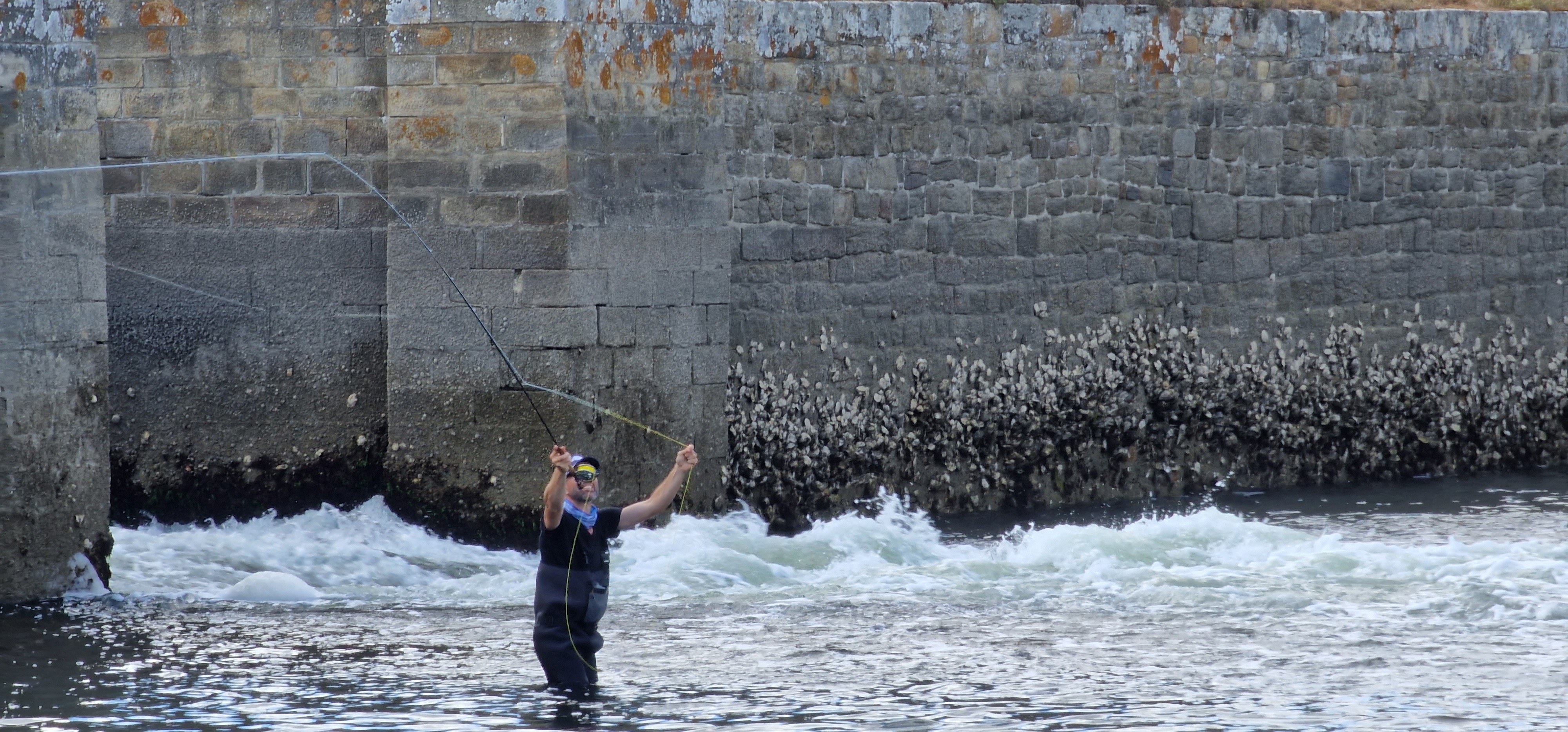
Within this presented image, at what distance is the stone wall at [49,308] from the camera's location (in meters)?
9.38

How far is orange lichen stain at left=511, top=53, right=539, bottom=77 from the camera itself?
34.8 feet

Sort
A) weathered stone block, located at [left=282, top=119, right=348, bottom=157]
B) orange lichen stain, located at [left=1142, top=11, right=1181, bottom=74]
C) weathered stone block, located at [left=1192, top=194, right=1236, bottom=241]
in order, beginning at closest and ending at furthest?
1. weathered stone block, located at [left=282, top=119, right=348, bottom=157]
2. orange lichen stain, located at [left=1142, top=11, right=1181, bottom=74]
3. weathered stone block, located at [left=1192, top=194, right=1236, bottom=241]

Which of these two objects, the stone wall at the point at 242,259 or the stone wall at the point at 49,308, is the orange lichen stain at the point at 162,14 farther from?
the stone wall at the point at 49,308

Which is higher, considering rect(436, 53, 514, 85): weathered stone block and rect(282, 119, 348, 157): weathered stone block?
rect(436, 53, 514, 85): weathered stone block

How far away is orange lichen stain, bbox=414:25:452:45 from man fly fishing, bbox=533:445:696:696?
139 inches

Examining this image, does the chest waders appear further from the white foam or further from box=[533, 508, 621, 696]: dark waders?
the white foam

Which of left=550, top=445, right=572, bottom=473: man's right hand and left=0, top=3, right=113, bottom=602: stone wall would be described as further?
left=0, top=3, right=113, bottom=602: stone wall

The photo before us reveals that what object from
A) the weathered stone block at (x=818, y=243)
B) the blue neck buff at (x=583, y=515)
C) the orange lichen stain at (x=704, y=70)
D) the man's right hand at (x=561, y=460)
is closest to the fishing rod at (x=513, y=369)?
the weathered stone block at (x=818, y=243)

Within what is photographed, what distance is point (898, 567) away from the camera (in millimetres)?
10805

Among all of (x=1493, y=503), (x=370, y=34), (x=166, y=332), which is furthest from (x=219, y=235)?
(x=1493, y=503)

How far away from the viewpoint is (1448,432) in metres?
14.7

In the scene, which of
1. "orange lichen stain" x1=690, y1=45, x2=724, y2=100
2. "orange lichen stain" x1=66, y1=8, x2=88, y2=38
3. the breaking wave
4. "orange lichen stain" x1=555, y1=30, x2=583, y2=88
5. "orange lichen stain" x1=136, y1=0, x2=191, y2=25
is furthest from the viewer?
"orange lichen stain" x1=136, y1=0, x2=191, y2=25

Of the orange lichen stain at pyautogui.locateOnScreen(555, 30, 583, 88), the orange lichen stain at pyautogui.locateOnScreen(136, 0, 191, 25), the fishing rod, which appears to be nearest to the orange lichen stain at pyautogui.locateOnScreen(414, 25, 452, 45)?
the orange lichen stain at pyautogui.locateOnScreen(555, 30, 583, 88)

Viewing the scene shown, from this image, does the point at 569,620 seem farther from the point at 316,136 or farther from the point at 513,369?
the point at 316,136
